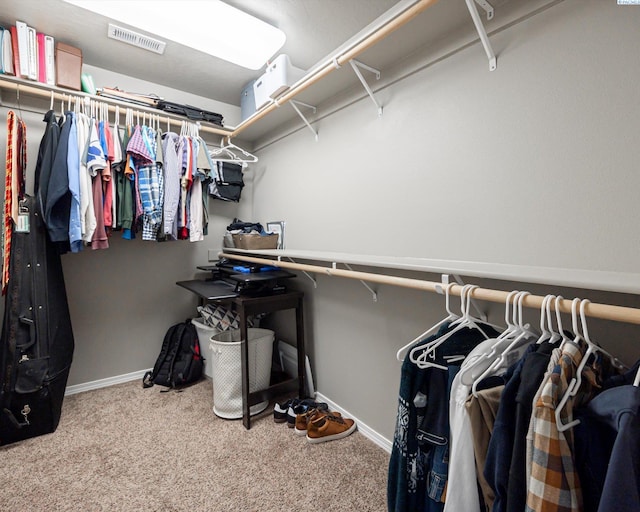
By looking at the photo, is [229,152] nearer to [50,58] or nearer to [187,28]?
[187,28]

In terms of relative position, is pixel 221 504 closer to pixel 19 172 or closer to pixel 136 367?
pixel 136 367

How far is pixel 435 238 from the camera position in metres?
1.41

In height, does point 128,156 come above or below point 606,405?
above

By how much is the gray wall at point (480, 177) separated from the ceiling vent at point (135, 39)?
108cm

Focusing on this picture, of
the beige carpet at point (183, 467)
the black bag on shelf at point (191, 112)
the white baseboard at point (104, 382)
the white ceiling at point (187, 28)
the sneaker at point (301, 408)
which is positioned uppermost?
the white ceiling at point (187, 28)

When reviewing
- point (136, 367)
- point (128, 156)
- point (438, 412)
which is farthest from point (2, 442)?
point (438, 412)

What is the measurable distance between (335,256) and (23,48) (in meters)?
2.09

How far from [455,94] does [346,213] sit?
806mm

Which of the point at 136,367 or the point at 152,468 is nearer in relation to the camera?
the point at 152,468

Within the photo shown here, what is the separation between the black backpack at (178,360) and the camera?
231 cm

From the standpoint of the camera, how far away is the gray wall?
37.1 inches

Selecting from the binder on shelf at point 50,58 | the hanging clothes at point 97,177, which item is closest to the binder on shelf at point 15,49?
the binder on shelf at point 50,58

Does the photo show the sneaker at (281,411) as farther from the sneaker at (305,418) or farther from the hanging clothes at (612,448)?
the hanging clothes at (612,448)

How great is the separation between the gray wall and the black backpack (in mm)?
972
